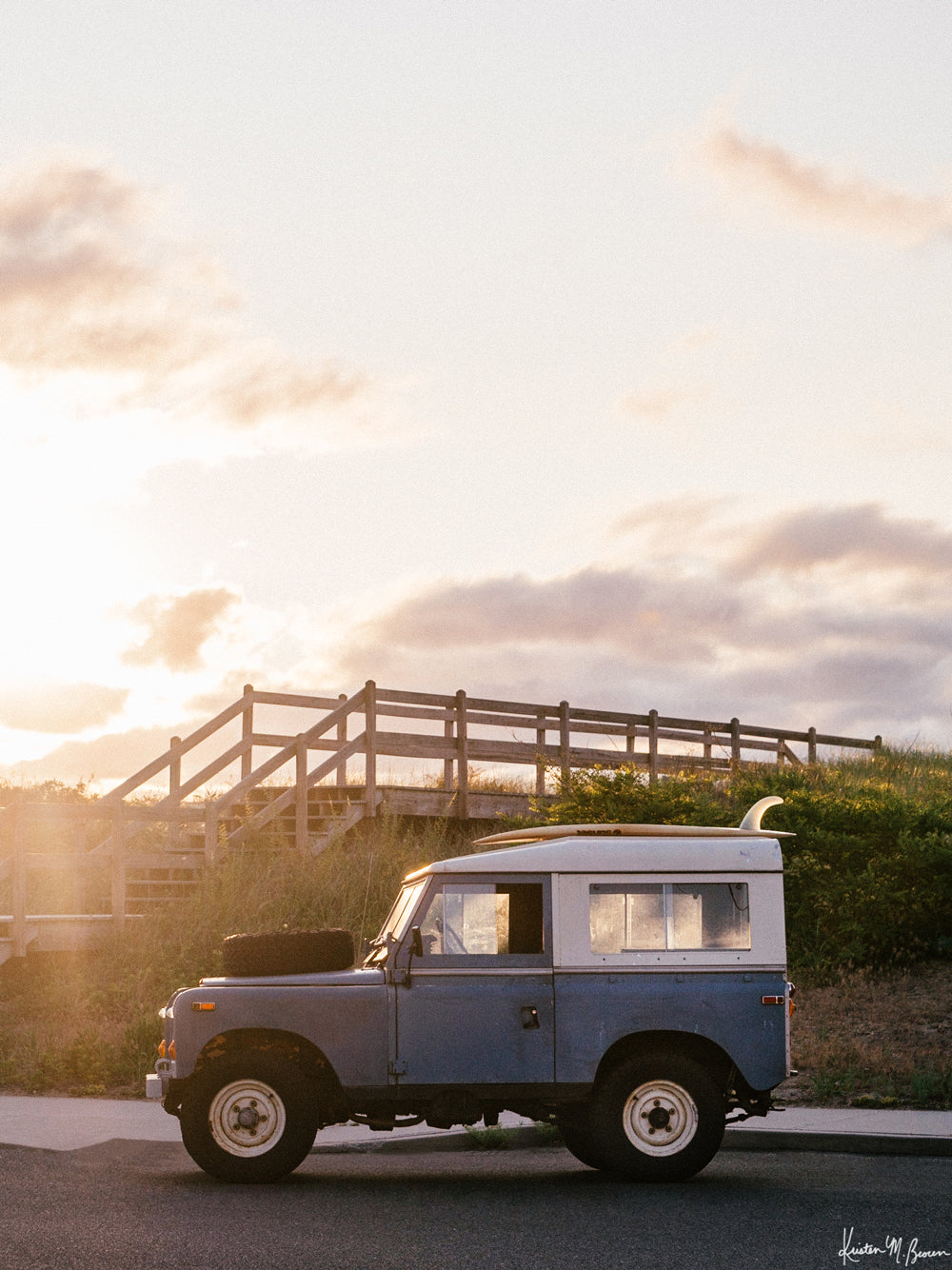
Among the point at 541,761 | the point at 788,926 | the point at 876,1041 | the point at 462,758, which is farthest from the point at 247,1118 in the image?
the point at 541,761

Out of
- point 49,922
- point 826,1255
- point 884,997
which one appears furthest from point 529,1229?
point 49,922

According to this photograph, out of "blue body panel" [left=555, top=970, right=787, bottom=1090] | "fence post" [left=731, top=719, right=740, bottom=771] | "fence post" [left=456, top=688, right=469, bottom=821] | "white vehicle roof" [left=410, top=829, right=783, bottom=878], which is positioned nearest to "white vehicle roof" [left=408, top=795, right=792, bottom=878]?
"white vehicle roof" [left=410, top=829, right=783, bottom=878]

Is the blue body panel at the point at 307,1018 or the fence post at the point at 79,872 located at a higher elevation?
the fence post at the point at 79,872

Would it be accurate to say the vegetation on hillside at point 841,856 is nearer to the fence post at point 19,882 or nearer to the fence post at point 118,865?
the fence post at point 118,865

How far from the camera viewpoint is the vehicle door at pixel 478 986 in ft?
34.5

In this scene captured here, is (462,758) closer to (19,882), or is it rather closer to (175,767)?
(175,767)

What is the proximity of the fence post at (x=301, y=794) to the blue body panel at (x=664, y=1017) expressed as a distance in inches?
510

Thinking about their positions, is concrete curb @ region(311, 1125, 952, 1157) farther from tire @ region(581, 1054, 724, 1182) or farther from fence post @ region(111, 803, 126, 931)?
fence post @ region(111, 803, 126, 931)

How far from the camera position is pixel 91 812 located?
2075 centimetres

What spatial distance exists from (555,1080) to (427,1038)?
93cm

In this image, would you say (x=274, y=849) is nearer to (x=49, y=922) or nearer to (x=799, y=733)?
(x=49, y=922)

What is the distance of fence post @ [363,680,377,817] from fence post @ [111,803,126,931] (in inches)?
181

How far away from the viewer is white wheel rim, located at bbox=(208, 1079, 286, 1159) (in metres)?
10.4

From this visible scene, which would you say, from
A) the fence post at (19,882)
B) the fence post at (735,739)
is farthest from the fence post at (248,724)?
the fence post at (735,739)
